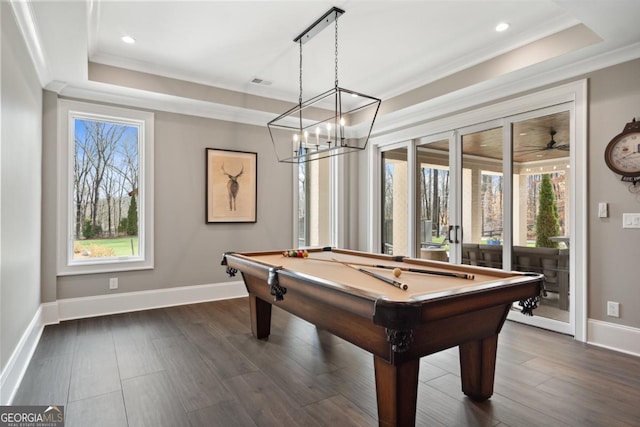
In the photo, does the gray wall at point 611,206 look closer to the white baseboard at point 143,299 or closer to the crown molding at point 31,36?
the white baseboard at point 143,299

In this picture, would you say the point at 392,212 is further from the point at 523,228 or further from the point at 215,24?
the point at 215,24

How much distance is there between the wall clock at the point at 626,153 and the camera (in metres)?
2.99

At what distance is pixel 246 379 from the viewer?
255cm

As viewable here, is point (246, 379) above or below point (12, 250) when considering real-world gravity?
below

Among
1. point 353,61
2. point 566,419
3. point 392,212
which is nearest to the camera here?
point 566,419

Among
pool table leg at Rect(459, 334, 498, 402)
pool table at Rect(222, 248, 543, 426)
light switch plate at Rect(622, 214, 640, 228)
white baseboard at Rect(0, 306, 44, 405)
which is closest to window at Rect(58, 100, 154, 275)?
white baseboard at Rect(0, 306, 44, 405)

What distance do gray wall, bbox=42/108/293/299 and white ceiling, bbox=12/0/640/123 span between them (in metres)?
0.72

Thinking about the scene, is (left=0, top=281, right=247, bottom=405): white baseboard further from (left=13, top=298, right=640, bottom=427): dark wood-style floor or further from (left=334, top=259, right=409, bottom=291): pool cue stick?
(left=334, top=259, right=409, bottom=291): pool cue stick

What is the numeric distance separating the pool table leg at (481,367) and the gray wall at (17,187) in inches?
110

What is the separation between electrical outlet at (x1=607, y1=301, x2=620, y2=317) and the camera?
311 cm

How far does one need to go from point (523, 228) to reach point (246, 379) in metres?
3.12

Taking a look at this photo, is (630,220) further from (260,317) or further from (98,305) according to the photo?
(98,305)

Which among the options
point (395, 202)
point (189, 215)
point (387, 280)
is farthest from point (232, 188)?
point (387, 280)

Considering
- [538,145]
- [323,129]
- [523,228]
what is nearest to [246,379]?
[523,228]
